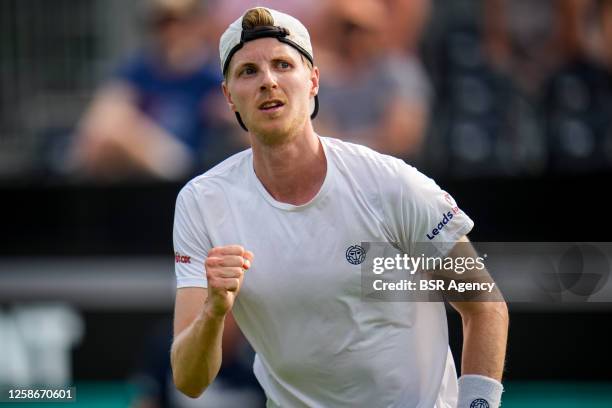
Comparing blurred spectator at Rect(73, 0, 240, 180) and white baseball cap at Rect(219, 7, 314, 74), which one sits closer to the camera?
white baseball cap at Rect(219, 7, 314, 74)

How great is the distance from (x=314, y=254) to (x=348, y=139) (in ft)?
11.9

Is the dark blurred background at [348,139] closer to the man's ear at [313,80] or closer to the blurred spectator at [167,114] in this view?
the blurred spectator at [167,114]

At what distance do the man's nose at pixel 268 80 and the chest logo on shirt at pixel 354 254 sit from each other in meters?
0.67

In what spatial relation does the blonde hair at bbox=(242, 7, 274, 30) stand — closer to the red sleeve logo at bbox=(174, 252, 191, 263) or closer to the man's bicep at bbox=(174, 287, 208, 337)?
the red sleeve logo at bbox=(174, 252, 191, 263)

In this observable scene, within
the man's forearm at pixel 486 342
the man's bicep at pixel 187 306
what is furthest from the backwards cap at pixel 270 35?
the man's forearm at pixel 486 342

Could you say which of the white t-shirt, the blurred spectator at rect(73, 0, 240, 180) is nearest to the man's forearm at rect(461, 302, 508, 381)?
the white t-shirt

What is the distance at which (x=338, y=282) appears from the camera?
4379 millimetres

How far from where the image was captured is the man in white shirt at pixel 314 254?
4348 mm

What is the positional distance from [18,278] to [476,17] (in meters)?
4.05

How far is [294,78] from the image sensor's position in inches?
173

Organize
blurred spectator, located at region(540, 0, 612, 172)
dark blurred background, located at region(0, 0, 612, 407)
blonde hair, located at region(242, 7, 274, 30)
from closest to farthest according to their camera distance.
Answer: blonde hair, located at region(242, 7, 274, 30) < dark blurred background, located at region(0, 0, 612, 407) < blurred spectator, located at region(540, 0, 612, 172)

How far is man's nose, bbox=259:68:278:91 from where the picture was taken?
4.30 metres

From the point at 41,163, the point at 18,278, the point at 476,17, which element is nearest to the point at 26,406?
the point at 18,278

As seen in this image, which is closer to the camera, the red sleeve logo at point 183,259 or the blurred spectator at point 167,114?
the red sleeve logo at point 183,259
